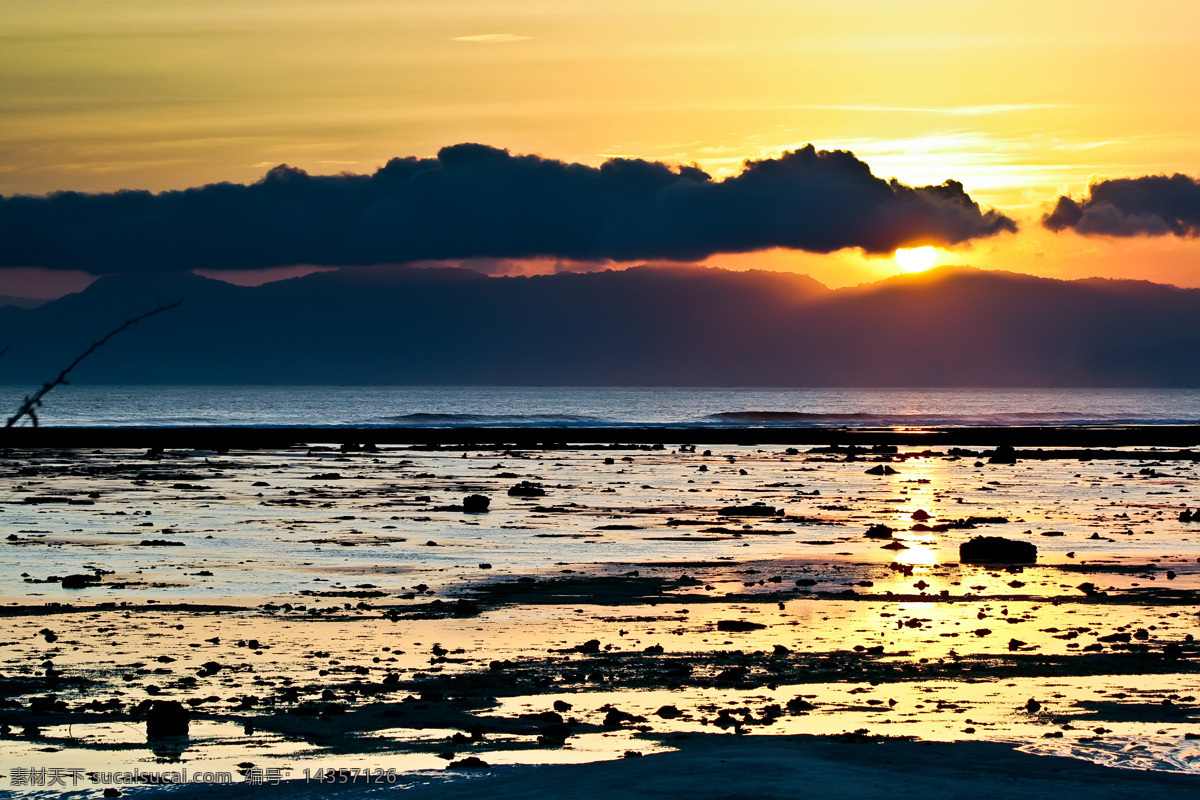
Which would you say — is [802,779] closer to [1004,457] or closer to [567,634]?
[567,634]

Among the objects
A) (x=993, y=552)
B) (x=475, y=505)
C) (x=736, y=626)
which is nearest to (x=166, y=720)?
(x=736, y=626)

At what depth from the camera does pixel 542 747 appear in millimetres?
13625

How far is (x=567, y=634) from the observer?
19797 mm

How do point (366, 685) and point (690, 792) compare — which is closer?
point (690, 792)

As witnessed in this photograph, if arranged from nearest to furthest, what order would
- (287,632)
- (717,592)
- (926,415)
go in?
1. (287,632)
2. (717,592)
3. (926,415)

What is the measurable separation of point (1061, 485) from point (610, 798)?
49.7 m

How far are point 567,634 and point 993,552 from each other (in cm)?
1313

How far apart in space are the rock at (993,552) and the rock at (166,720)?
63.7ft

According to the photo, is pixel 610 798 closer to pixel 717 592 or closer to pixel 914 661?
pixel 914 661

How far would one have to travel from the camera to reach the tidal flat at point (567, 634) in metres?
13.9

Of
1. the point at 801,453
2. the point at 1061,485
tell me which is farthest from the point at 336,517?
the point at 801,453

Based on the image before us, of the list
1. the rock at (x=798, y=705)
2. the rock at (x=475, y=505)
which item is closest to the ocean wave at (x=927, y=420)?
the rock at (x=475, y=505)

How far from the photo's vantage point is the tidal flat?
45.4ft

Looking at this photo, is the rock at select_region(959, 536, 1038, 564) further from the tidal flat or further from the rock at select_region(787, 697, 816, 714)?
the rock at select_region(787, 697, 816, 714)
